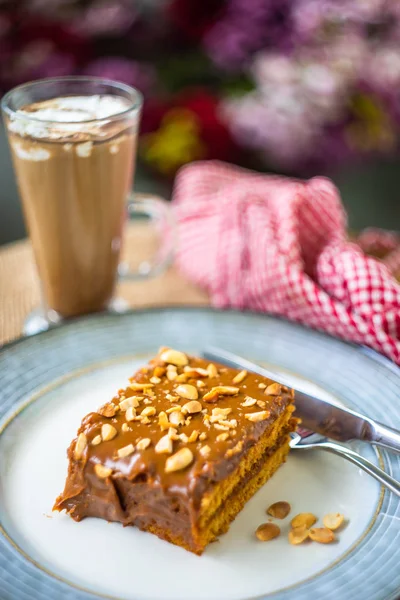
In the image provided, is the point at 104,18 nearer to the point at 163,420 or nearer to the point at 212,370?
the point at 212,370

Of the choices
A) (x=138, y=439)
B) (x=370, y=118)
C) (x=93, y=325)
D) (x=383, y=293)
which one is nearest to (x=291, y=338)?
(x=383, y=293)

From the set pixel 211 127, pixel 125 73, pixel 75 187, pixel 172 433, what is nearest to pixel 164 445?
pixel 172 433

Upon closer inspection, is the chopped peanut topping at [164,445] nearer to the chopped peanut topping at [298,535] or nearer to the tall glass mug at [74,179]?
the chopped peanut topping at [298,535]

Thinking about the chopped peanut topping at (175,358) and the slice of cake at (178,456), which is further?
the chopped peanut topping at (175,358)

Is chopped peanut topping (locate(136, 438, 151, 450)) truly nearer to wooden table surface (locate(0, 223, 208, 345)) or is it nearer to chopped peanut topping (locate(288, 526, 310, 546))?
chopped peanut topping (locate(288, 526, 310, 546))

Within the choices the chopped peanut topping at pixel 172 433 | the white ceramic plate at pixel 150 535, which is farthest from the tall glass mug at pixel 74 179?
the chopped peanut topping at pixel 172 433
